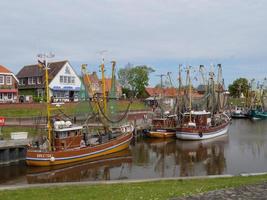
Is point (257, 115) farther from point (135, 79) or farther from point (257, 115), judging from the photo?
point (135, 79)

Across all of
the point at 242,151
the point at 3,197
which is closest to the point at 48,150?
the point at 3,197

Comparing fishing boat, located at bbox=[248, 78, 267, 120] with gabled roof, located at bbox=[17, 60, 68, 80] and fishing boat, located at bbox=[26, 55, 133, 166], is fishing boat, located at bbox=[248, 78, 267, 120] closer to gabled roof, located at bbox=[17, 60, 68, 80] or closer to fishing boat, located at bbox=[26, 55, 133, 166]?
gabled roof, located at bbox=[17, 60, 68, 80]

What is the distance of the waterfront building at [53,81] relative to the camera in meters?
82.2

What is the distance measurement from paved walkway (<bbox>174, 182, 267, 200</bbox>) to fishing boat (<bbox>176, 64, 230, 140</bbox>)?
40.0 metres

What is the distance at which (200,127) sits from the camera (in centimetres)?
5600

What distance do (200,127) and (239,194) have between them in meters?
43.2

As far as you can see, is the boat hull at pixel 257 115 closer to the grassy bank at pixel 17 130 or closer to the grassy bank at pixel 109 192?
the grassy bank at pixel 17 130

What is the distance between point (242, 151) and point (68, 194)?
105ft

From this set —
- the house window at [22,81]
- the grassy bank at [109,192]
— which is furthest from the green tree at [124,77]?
the grassy bank at [109,192]

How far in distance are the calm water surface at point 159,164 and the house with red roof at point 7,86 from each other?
35013mm

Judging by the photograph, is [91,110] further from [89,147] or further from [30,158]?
[30,158]

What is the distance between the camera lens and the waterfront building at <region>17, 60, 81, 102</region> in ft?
270

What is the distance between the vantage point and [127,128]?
162 feet

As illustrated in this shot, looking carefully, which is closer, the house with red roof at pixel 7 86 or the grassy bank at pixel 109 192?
the grassy bank at pixel 109 192
